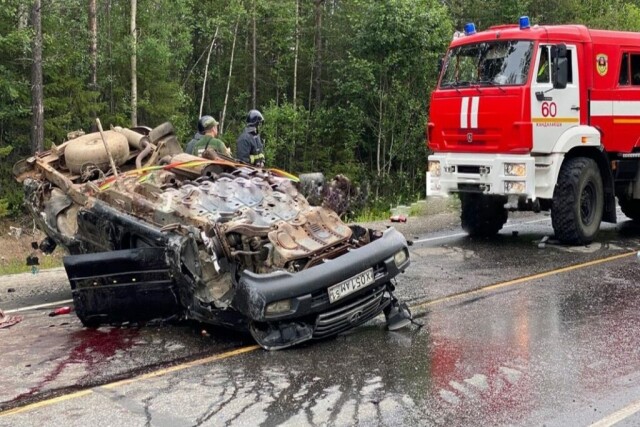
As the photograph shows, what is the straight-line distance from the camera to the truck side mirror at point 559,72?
9.17m

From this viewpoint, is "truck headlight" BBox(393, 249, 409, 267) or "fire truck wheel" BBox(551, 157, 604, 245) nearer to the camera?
"truck headlight" BBox(393, 249, 409, 267)

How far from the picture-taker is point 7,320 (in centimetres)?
625

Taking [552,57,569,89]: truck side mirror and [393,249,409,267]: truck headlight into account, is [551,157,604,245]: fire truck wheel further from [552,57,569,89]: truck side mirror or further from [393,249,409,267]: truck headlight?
[393,249,409,267]: truck headlight

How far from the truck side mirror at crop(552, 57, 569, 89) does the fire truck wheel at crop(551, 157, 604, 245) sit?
108cm

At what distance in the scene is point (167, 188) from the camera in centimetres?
614

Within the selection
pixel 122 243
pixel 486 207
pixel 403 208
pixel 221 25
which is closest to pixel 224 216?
pixel 122 243

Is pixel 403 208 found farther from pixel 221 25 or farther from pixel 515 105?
pixel 221 25

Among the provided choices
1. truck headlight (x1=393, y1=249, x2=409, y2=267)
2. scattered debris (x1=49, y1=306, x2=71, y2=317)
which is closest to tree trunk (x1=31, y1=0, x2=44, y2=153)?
scattered debris (x1=49, y1=306, x2=71, y2=317)

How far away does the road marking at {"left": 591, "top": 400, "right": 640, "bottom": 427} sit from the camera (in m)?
3.91

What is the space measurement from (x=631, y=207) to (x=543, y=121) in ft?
10.9

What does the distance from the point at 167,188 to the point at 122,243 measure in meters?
0.66

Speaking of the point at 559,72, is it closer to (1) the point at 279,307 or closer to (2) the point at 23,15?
(1) the point at 279,307

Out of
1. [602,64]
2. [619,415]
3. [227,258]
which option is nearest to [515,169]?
[602,64]

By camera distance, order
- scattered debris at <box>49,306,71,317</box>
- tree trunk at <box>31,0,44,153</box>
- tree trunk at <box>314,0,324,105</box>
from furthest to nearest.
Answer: tree trunk at <box>314,0,324,105</box> < tree trunk at <box>31,0,44,153</box> < scattered debris at <box>49,306,71,317</box>
